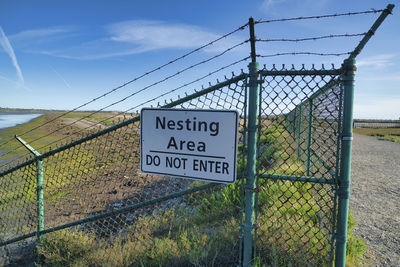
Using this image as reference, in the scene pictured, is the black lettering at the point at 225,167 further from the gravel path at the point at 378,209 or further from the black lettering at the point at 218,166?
the gravel path at the point at 378,209

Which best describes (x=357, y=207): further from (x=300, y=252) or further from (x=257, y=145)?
(x=257, y=145)

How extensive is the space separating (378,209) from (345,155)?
376cm

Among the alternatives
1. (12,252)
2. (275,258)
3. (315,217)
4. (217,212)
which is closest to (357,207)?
(315,217)

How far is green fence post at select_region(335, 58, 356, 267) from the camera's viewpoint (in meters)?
2.15

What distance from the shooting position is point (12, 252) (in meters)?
4.19

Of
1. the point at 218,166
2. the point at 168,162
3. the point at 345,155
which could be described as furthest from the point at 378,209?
the point at 168,162

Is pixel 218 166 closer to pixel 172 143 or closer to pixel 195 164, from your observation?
pixel 195 164

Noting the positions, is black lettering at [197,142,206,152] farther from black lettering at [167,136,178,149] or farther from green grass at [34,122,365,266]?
green grass at [34,122,365,266]

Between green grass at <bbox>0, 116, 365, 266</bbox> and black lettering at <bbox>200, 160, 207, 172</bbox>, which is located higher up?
black lettering at <bbox>200, 160, 207, 172</bbox>

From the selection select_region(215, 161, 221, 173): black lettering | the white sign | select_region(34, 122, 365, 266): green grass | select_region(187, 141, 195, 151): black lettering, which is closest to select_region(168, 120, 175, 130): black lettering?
the white sign

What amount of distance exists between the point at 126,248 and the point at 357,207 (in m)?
4.32

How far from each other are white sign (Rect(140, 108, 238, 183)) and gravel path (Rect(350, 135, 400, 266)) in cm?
232

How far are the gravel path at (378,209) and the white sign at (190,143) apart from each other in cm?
232

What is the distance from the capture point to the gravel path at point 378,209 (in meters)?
3.41
